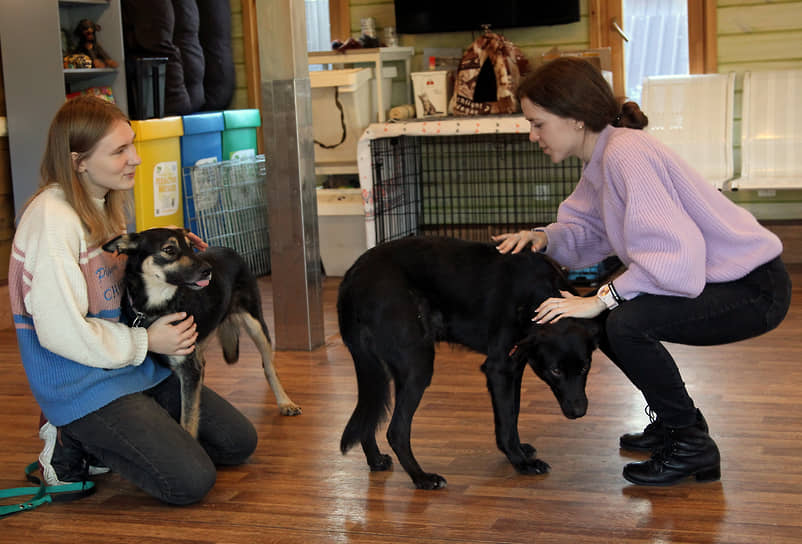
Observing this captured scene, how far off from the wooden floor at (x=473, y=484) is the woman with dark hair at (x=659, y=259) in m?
0.19

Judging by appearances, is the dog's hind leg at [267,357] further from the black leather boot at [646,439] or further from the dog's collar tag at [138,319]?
the black leather boot at [646,439]

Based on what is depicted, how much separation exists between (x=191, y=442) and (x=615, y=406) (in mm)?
1433

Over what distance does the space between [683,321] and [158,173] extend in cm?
357

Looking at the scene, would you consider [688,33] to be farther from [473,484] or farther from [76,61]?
[473,484]

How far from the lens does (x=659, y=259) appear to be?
90.0 inches

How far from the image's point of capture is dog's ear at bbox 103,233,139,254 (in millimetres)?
2434

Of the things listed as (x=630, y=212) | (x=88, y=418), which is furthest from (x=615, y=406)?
(x=88, y=418)

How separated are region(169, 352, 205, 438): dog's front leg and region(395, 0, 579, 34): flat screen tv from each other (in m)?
3.66

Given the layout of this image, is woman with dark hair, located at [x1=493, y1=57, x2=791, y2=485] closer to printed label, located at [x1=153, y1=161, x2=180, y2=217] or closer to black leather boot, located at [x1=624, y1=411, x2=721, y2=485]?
black leather boot, located at [x1=624, y1=411, x2=721, y2=485]

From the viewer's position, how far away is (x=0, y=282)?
4.91 metres

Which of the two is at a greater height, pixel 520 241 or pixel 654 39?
pixel 654 39

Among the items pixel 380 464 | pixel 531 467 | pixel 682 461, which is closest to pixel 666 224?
pixel 682 461

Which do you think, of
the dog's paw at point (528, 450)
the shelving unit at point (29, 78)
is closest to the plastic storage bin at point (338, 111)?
the shelving unit at point (29, 78)

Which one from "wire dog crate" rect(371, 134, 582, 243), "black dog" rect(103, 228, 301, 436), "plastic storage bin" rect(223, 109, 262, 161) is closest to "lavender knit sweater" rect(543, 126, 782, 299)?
"black dog" rect(103, 228, 301, 436)
